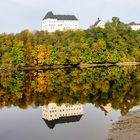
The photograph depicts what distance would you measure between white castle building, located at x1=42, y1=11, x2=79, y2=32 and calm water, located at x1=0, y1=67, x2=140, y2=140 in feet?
378

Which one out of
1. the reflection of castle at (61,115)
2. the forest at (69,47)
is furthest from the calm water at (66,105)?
the forest at (69,47)

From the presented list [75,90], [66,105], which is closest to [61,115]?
[66,105]

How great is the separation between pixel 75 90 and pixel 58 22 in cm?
13040

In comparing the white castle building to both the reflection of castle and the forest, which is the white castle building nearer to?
the forest

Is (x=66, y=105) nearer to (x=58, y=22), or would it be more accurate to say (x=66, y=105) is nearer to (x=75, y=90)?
(x=75, y=90)

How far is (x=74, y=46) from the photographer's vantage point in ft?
287

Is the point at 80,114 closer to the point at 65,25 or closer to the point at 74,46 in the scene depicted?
the point at 74,46

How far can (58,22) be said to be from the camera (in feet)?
566

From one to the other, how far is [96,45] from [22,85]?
3881 centimetres

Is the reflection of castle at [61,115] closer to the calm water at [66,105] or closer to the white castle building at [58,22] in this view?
the calm water at [66,105]

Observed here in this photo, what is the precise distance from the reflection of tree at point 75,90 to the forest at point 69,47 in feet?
90.9

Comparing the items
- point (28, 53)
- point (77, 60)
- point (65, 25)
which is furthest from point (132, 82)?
point (65, 25)

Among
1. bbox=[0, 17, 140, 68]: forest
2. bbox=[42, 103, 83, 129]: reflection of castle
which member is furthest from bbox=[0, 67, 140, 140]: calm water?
bbox=[0, 17, 140, 68]: forest

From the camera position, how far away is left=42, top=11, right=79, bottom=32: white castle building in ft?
558
